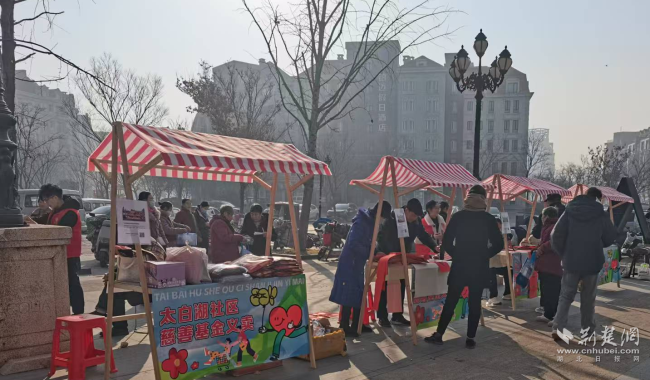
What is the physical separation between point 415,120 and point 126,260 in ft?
266

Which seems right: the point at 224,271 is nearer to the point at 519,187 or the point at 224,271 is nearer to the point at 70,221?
the point at 70,221

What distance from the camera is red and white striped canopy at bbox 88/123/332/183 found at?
5281 millimetres

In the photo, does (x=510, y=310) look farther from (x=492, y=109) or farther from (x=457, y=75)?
(x=492, y=109)

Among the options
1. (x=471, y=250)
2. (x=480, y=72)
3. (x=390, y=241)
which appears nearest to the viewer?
(x=471, y=250)

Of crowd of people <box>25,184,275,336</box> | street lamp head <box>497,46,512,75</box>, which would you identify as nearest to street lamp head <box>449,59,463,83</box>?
street lamp head <box>497,46,512,75</box>

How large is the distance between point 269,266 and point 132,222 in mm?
1509

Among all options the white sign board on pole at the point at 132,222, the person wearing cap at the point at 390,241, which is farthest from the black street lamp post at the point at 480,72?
the white sign board on pole at the point at 132,222

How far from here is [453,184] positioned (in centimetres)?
859

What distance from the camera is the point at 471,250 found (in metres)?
7.14

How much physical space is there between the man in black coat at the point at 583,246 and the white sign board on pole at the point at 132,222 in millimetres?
5291

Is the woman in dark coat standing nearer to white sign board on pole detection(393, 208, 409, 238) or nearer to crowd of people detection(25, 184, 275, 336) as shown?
Answer: white sign board on pole detection(393, 208, 409, 238)

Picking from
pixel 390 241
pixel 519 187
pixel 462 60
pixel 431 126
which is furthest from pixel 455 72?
pixel 431 126

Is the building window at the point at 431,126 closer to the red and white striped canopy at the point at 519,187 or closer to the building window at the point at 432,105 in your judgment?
the building window at the point at 432,105

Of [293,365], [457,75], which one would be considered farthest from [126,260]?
[457,75]
